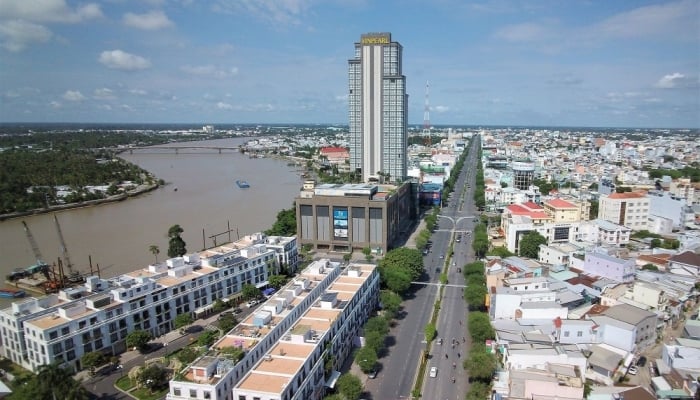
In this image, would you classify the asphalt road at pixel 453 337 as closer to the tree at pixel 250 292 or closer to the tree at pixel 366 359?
the tree at pixel 366 359

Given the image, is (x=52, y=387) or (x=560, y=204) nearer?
(x=52, y=387)

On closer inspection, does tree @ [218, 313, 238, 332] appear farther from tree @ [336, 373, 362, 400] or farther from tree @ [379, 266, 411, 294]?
tree @ [379, 266, 411, 294]

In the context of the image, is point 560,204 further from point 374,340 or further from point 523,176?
point 374,340

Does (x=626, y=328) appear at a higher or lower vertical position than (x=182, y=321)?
higher

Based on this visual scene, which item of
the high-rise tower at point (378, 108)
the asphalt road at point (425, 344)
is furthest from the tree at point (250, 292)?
the high-rise tower at point (378, 108)

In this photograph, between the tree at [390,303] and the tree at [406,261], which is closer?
the tree at [390,303]

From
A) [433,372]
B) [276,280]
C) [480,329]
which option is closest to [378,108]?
[276,280]

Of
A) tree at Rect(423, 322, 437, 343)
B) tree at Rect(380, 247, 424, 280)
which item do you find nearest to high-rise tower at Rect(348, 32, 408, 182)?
tree at Rect(380, 247, 424, 280)
